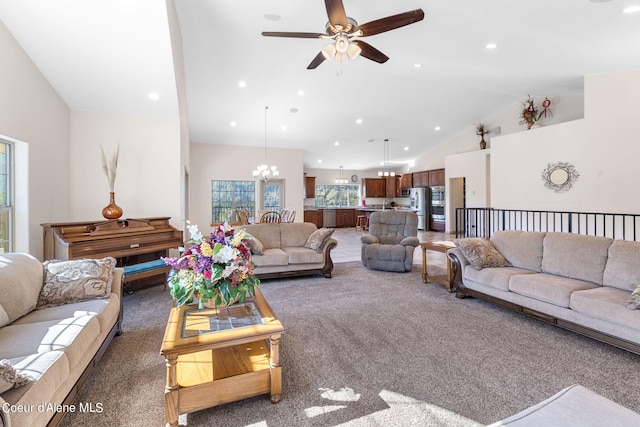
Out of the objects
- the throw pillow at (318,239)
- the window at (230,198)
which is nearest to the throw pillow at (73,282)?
the throw pillow at (318,239)

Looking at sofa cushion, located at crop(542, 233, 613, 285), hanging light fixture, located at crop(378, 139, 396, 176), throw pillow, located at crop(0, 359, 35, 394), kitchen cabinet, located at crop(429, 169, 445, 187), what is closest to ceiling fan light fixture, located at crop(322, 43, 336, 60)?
sofa cushion, located at crop(542, 233, 613, 285)

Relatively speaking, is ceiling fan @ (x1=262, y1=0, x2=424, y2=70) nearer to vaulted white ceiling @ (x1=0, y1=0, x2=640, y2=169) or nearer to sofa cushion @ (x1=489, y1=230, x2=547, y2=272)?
vaulted white ceiling @ (x1=0, y1=0, x2=640, y2=169)

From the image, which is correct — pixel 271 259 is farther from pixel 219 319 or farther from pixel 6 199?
pixel 6 199

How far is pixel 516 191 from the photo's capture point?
6824 millimetres

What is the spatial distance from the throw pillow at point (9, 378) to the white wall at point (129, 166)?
361cm

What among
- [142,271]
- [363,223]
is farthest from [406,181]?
[142,271]

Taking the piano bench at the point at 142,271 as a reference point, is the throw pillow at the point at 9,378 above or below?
above

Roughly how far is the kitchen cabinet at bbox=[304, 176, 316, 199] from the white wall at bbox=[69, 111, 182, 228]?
7792 mm

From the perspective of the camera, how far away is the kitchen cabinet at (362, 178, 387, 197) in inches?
521

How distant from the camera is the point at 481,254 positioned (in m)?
3.59

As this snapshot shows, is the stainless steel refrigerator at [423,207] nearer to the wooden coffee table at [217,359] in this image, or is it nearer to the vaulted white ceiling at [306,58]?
the vaulted white ceiling at [306,58]

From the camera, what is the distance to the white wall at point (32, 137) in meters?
2.79

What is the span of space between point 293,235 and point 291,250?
46 centimetres

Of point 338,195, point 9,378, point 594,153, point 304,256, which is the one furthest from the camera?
point 338,195
